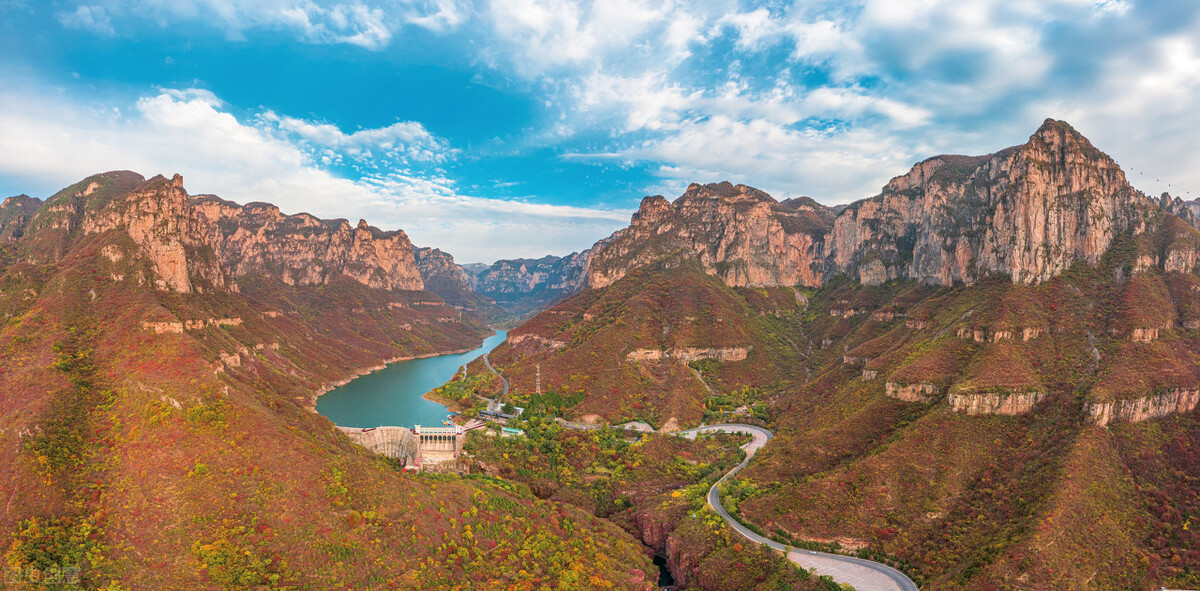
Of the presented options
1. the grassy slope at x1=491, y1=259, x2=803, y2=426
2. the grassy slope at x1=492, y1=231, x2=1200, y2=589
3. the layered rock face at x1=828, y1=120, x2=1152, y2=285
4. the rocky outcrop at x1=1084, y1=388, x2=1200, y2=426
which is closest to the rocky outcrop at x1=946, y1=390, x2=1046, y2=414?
the grassy slope at x1=492, y1=231, x2=1200, y2=589

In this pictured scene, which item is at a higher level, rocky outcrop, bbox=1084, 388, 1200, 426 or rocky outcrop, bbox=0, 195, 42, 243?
rocky outcrop, bbox=0, 195, 42, 243

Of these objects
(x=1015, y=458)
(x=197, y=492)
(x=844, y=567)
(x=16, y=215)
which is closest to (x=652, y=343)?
(x=844, y=567)

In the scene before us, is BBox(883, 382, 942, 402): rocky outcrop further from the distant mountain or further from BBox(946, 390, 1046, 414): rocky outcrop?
BBox(946, 390, 1046, 414): rocky outcrop

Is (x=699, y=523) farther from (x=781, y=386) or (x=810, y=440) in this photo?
(x=781, y=386)

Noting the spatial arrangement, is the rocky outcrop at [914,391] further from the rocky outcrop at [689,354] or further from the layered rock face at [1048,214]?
the rocky outcrop at [689,354]

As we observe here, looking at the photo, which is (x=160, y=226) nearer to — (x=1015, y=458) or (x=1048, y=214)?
(x=1015, y=458)

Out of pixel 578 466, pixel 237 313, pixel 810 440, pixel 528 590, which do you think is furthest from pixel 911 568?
pixel 237 313

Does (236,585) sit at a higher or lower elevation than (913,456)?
lower
